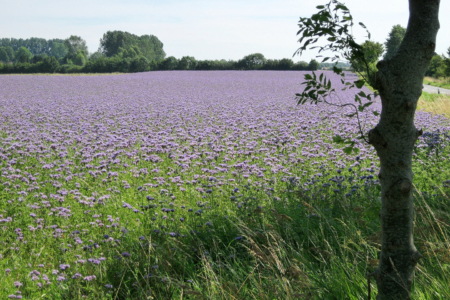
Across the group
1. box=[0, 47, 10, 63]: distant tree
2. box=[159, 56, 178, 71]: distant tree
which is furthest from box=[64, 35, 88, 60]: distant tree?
box=[159, 56, 178, 71]: distant tree

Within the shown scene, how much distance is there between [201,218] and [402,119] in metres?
2.95

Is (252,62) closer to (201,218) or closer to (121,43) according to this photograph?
(201,218)

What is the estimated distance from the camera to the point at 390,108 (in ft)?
6.91

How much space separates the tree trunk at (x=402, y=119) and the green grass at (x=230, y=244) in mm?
246

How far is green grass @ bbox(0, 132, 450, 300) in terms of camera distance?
274cm

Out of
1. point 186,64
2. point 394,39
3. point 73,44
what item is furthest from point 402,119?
point 73,44

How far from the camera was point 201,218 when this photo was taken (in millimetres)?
4551

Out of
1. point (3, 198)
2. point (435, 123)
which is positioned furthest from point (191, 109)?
point (3, 198)

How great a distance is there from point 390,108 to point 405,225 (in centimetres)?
69

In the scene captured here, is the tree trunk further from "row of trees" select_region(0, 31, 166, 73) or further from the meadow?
"row of trees" select_region(0, 31, 166, 73)

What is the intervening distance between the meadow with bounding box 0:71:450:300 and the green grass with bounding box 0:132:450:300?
22 millimetres

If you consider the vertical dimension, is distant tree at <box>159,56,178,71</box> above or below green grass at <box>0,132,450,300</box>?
above

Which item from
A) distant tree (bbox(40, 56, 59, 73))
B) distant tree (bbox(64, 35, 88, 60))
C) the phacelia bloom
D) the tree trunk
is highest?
distant tree (bbox(64, 35, 88, 60))

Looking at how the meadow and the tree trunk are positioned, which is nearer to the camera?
the tree trunk
